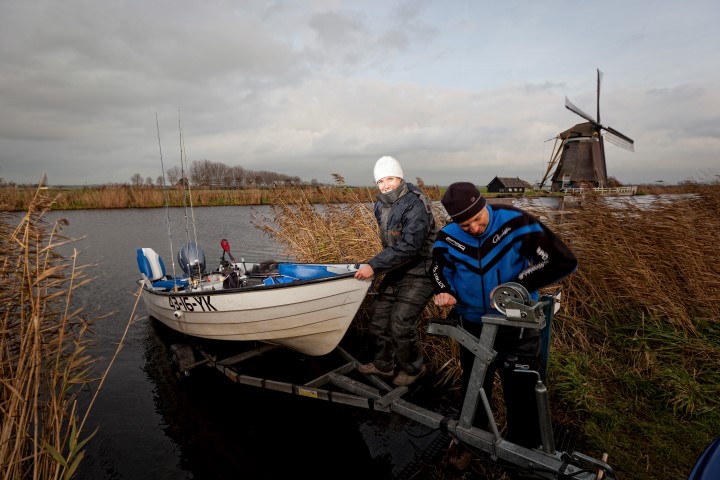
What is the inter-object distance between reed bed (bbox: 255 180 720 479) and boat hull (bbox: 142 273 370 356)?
1727mm

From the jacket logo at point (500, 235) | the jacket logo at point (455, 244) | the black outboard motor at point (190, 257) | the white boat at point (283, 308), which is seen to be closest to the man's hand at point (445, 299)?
the jacket logo at point (455, 244)

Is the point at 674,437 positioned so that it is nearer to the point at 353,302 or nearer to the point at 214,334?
the point at 353,302

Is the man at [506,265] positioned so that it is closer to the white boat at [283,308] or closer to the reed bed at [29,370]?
the white boat at [283,308]

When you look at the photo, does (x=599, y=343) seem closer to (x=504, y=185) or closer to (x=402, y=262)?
(x=402, y=262)

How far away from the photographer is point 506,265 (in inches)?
113

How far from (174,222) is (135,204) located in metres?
6.58

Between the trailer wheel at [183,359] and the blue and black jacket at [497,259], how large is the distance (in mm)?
4215

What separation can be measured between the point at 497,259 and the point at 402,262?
1.36 meters

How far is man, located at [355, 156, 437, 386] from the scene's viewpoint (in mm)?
4086

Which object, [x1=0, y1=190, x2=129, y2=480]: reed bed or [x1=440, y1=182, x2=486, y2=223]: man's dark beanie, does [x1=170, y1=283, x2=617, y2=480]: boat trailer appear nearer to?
[x1=440, y1=182, x2=486, y2=223]: man's dark beanie

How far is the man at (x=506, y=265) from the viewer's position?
2.78 m

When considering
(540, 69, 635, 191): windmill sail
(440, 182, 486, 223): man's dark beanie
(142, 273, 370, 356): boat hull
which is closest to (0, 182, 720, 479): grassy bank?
(142, 273, 370, 356): boat hull

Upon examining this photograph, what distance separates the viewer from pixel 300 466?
3828 mm

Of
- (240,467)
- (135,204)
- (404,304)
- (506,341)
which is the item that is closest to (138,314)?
(240,467)
